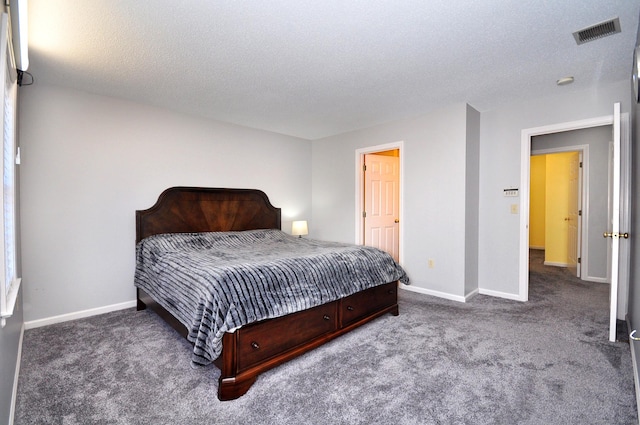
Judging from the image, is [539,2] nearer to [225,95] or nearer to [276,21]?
[276,21]

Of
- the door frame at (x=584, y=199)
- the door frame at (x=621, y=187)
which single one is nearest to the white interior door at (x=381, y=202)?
the door frame at (x=621, y=187)

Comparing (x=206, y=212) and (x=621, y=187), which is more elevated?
(x=621, y=187)

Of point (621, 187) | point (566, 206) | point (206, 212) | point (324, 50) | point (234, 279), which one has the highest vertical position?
point (324, 50)

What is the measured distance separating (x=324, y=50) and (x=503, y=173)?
2.65 meters

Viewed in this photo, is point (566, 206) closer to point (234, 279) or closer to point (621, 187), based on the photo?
point (621, 187)

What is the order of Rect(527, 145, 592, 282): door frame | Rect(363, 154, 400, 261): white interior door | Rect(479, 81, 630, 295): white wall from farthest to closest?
Rect(363, 154, 400, 261): white interior door → Rect(527, 145, 592, 282): door frame → Rect(479, 81, 630, 295): white wall

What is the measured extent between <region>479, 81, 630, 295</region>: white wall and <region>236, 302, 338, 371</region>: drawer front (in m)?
2.34

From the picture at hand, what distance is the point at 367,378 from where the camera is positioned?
1.99 metres

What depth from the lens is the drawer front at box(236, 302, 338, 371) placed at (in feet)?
6.35

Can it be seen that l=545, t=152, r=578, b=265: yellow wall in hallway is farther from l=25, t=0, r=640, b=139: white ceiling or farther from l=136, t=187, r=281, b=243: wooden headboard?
l=136, t=187, r=281, b=243: wooden headboard

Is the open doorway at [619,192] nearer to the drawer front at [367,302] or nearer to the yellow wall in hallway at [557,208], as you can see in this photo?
the drawer front at [367,302]

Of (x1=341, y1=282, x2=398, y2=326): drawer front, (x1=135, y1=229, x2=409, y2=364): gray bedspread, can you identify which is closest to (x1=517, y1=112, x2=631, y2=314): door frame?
(x1=135, y1=229, x2=409, y2=364): gray bedspread

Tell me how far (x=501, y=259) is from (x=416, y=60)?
2580mm

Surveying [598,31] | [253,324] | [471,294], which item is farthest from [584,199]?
[253,324]
